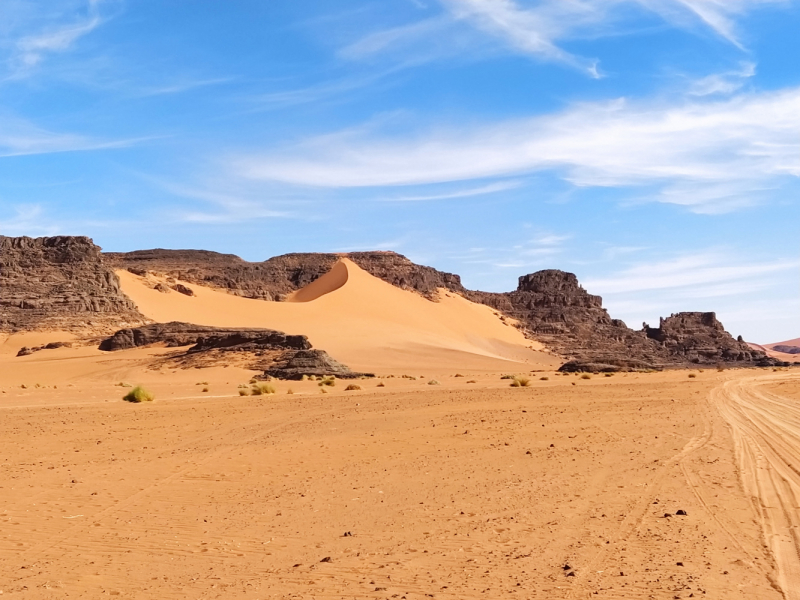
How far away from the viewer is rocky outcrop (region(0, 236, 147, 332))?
58.0m

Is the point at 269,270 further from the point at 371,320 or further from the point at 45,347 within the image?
the point at 45,347

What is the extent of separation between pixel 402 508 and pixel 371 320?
7045 centimetres

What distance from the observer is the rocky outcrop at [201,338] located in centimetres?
4553

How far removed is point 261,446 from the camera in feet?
46.0

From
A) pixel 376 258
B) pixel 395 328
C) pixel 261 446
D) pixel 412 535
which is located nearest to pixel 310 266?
pixel 376 258

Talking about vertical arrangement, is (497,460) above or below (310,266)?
below

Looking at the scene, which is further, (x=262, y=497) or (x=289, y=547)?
(x=262, y=497)

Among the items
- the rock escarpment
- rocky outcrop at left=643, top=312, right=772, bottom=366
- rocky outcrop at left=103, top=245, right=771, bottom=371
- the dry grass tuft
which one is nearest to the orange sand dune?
rocky outcrop at left=103, top=245, right=771, bottom=371

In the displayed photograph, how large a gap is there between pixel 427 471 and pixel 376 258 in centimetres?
9059

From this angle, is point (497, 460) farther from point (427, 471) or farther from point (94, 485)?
point (94, 485)

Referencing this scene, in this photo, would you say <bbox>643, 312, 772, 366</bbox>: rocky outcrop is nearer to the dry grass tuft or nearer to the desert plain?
the dry grass tuft

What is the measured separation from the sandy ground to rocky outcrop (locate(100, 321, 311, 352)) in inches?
1067

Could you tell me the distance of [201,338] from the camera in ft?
157

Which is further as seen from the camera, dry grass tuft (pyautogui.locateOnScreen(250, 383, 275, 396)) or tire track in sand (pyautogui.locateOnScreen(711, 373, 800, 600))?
dry grass tuft (pyautogui.locateOnScreen(250, 383, 275, 396))
